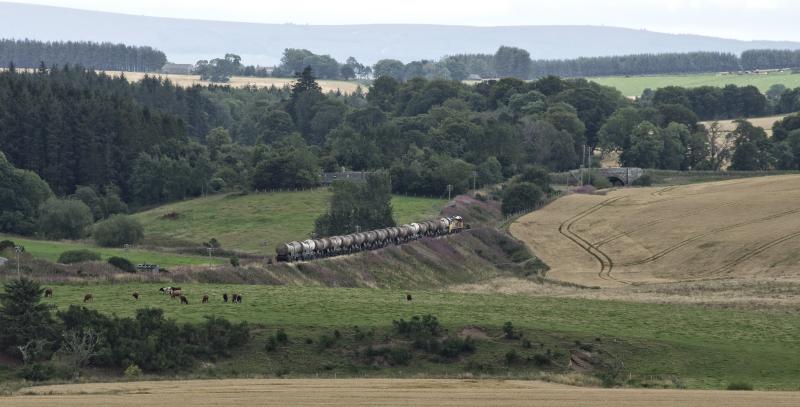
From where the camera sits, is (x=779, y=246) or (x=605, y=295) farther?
(x=779, y=246)

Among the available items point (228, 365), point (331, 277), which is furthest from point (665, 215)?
point (228, 365)

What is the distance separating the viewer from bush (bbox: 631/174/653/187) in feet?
620

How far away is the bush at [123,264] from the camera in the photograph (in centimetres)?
10168

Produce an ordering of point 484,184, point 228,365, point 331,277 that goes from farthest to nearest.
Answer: point 484,184 → point 331,277 → point 228,365

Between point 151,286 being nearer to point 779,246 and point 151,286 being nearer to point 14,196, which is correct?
point 779,246

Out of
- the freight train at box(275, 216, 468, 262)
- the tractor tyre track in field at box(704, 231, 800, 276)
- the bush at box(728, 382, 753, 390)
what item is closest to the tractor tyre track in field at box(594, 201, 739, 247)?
the freight train at box(275, 216, 468, 262)

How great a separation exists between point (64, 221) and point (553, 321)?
74.0 metres

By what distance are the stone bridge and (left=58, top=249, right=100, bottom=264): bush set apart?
9633 cm

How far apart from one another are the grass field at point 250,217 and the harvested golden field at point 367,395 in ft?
223

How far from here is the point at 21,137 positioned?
7279 inches

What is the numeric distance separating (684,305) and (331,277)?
25012 mm

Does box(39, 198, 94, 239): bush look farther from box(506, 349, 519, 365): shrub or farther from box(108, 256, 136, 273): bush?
box(506, 349, 519, 365): shrub

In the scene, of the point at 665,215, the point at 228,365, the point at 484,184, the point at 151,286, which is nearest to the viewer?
the point at 228,365

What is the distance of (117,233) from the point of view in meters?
132
